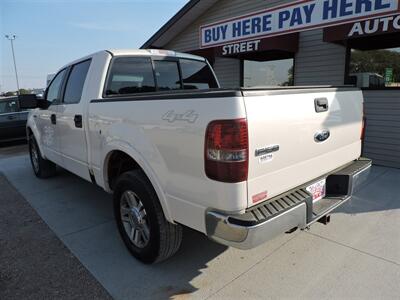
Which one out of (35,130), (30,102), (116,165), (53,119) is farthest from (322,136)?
(35,130)

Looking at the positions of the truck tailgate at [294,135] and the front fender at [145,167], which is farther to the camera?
the front fender at [145,167]

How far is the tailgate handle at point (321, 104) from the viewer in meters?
2.55

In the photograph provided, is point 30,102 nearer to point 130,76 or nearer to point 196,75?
point 130,76

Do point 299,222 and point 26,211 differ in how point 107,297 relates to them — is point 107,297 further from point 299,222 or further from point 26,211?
point 26,211

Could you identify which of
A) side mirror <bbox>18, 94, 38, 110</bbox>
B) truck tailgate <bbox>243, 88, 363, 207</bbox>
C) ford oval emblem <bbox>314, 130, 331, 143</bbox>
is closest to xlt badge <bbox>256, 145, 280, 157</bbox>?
truck tailgate <bbox>243, 88, 363, 207</bbox>

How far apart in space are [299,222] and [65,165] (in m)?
3.41

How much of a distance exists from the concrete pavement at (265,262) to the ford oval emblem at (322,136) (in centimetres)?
117

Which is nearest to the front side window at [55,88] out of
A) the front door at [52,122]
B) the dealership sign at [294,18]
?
the front door at [52,122]

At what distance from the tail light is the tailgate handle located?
2.86 feet

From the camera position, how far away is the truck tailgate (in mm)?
2098

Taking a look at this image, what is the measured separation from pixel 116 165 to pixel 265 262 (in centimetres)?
181

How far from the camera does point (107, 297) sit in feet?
8.48

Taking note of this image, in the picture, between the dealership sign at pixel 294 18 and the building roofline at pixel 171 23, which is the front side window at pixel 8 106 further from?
the dealership sign at pixel 294 18

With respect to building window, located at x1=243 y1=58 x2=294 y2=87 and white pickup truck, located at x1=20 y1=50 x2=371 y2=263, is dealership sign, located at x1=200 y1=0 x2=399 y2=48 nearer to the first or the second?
building window, located at x1=243 y1=58 x2=294 y2=87
